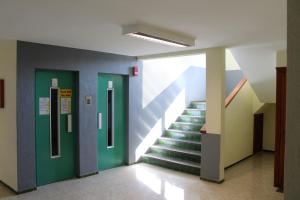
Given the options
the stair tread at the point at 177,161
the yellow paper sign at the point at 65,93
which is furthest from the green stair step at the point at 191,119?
the yellow paper sign at the point at 65,93

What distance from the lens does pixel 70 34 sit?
331 cm

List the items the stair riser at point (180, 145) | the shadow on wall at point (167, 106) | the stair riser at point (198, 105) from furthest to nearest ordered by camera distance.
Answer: the stair riser at point (198, 105) < the shadow on wall at point (167, 106) < the stair riser at point (180, 145)

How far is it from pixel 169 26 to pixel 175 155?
3.07 m

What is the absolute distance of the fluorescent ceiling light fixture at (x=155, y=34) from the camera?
2.79 meters

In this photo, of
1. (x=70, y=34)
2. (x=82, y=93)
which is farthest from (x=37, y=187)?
(x=70, y=34)

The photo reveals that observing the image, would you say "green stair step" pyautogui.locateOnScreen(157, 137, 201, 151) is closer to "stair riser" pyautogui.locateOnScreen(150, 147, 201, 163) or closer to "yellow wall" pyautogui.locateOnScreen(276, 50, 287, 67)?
"stair riser" pyautogui.locateOnScreen(150, 147, 201, 163)

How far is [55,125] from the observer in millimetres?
4297

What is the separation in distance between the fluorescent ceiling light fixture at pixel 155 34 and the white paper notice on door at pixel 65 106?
196 cm

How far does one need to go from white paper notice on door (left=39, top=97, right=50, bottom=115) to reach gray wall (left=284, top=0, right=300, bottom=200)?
12.6ft

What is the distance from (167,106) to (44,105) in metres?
2.86

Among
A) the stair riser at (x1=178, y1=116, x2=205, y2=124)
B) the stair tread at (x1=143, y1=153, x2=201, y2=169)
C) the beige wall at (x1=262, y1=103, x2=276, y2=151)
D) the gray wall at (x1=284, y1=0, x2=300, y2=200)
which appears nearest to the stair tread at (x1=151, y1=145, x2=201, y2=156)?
the stair tread at (x1=143, y1=153, x2=201, y2=169)

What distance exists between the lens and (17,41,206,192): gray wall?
3.79 meters

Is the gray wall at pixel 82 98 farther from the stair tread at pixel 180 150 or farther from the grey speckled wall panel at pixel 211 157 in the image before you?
the grey speckled wall panel at pixel 211 157

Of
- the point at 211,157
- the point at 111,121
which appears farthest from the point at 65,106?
the point at 211,157
